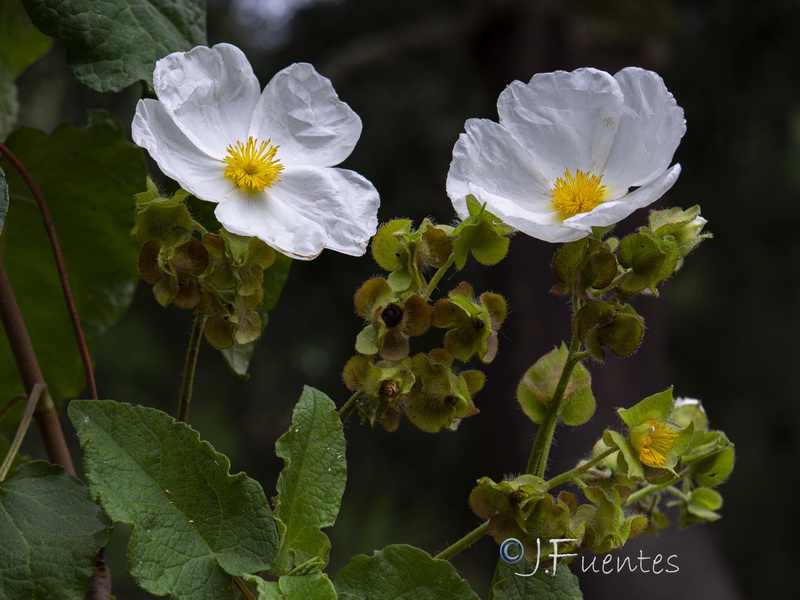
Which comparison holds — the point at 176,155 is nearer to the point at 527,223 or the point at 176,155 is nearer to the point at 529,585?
the point at 527,223

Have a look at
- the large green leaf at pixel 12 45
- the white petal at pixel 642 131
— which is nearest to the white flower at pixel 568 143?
the white petal at pixel 642 131

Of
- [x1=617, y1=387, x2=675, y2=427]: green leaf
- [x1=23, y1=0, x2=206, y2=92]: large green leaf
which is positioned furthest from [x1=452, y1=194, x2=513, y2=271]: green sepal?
[x1=23, y1=0, x2=206, y2=92]: large green leaf

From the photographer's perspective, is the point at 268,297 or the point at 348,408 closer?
the point at 348,408

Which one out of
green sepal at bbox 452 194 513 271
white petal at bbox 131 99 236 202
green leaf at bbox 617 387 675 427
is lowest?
green leaf at bbox 617 387 675 427

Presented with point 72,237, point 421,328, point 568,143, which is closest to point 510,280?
point 72,237

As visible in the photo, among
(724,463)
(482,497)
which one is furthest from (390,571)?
(724,463)

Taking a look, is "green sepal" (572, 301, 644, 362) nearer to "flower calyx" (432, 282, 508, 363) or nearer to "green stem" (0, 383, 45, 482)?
"flower calyx" (432, 282, 508, 363)
